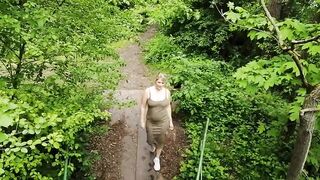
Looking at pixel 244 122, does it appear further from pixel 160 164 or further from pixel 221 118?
pixel 160 164

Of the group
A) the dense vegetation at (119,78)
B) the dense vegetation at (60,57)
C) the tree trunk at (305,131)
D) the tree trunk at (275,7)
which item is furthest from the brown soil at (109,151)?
the tree trunk at (275,7)

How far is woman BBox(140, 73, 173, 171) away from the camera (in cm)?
612

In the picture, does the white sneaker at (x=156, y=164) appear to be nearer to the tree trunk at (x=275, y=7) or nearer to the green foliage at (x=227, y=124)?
the green foliage at (x=227, y=124)

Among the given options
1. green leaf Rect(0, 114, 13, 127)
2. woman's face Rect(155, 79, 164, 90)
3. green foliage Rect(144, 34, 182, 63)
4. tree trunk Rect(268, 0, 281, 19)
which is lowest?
green leaf Rect(0, 114, 13, 127)

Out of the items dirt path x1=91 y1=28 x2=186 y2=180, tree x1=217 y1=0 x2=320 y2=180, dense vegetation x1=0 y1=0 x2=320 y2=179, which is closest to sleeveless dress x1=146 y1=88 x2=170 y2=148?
dirt path x1=91 y1=28 x2=186 y2=180

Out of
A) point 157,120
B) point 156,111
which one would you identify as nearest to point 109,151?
point 157,120

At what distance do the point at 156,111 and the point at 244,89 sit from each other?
103 inches

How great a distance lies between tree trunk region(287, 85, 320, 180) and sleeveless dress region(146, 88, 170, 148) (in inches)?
88.6

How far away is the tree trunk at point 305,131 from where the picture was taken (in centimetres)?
433

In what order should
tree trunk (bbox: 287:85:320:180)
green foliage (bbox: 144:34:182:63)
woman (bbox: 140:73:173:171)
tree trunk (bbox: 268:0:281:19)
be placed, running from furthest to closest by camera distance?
green foliage (bbox: 144:34:182:63), tree trunk (bbox: 268:0:281:19), woman (bbox: 140:73:173:171), tree trunk (bbox: 287:85:320:180)

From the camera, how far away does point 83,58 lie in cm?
626

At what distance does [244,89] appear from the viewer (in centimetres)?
809

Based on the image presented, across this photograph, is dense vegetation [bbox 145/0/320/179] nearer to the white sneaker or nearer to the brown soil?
the white sneaker

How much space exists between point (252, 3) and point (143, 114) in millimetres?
5968
